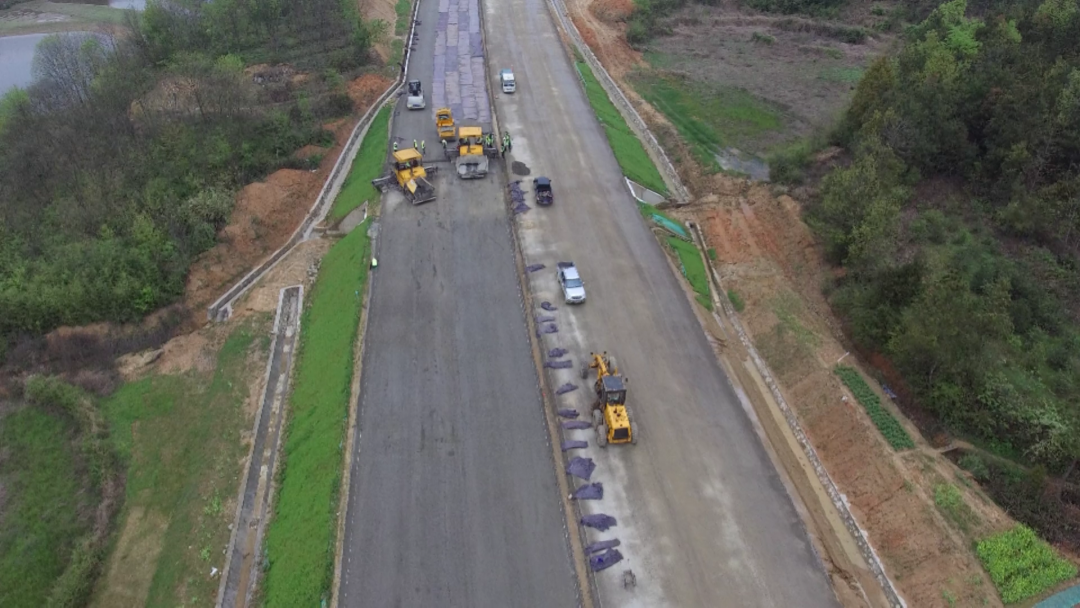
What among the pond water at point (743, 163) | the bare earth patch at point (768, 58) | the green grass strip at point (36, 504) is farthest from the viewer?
the bare earth patch at point (768, 58)

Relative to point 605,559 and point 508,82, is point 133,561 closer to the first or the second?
point 605,559

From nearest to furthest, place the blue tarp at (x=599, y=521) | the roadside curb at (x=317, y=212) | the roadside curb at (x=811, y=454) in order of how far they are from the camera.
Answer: the roadside curb at (x=811, y=454) < the blue tarp at (x=599, y=521) < the roadside curb at (x=317, y=212)

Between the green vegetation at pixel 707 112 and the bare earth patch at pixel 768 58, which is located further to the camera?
the bare earth patch at pixel 768 58

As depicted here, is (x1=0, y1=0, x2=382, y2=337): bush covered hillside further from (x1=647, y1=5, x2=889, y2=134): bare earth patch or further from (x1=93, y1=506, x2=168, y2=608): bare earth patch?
(x1=647, y1=5, x2=889, y2=134): bare earth patch

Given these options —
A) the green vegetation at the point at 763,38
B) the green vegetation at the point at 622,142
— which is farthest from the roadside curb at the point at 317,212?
the green vegetation at the point at 763,38

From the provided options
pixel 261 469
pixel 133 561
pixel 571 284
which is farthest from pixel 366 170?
pixel 133 561

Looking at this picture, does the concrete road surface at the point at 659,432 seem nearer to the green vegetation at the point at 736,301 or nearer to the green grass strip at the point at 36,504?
the green vegetation at the point at 736,301

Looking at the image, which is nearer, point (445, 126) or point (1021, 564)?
point (1021, 564)
